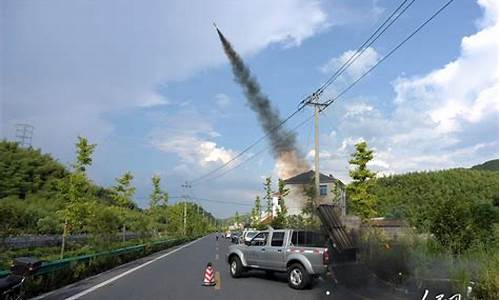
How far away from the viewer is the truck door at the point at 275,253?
1762 centimetres

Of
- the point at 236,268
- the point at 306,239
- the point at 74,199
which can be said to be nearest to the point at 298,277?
the point at 306,239

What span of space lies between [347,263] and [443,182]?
325ft

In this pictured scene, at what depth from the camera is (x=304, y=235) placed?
1756 centimetres

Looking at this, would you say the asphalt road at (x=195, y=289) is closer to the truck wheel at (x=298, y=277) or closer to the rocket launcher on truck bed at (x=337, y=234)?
the truck wheel at (x=298, y=277)

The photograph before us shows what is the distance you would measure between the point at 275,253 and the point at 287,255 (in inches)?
28.7

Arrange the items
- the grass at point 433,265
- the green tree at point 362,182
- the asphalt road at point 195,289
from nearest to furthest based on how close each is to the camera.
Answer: the grass at point 433,265, the asphalt road at point 195,289, the green tree at point 362,182

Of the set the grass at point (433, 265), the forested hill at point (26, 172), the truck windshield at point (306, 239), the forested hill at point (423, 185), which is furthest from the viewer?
the forested hill at point (423, 185)

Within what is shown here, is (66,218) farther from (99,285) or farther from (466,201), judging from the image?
(466,201)

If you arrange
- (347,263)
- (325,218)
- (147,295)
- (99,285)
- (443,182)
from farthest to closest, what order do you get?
1. (443,182)
2. (325,218)
3. (347,263)
4. (99,285)
5. (147,295)

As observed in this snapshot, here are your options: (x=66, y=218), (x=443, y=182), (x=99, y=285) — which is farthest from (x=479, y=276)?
(x=443, y=182)

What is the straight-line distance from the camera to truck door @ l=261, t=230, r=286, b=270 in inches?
694

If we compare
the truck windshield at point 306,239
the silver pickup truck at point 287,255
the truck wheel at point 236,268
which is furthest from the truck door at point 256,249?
the truck windshield at point 306,239

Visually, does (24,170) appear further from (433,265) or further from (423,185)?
(423,185)

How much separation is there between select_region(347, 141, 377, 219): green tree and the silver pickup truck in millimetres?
18974
